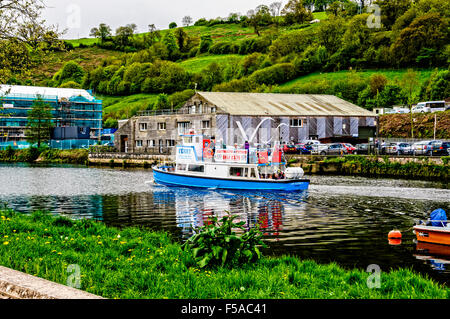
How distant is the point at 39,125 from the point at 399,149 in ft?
249

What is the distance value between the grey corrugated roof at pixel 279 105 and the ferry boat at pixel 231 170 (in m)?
25.3

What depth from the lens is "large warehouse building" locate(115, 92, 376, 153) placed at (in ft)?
238

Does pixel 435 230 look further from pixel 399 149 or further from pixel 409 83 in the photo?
pixel 409 83

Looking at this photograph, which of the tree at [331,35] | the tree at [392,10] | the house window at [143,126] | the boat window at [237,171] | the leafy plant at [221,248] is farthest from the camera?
the tree at [392,10]

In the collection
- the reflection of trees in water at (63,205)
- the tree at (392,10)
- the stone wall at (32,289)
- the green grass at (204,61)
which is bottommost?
the reflection of trees in water at (63,205)

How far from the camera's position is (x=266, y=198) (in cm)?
3709

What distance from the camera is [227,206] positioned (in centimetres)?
3247

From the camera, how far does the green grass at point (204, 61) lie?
17834cm

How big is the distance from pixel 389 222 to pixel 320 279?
1672cm

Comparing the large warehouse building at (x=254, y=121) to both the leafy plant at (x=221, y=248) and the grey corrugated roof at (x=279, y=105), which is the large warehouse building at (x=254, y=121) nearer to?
the grey corrugated roof at (x=279, y=105)

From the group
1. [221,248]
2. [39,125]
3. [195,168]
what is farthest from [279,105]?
[221,248]

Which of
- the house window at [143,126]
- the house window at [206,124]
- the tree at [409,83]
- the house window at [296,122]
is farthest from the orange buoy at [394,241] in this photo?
the tree at [409,83]
